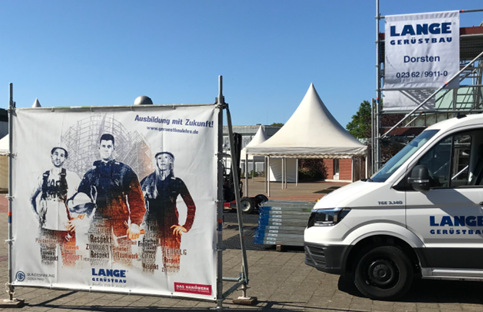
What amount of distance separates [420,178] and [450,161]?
0.61 metres

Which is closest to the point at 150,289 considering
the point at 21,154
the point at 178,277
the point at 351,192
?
the point at 178,277

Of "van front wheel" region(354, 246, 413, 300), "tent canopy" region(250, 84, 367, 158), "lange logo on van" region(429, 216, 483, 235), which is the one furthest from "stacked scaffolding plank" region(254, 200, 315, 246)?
"tent canopy" region(250, 84, 367, 158)

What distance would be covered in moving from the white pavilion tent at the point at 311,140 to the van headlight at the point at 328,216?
1077 centimetres

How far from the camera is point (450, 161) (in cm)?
570

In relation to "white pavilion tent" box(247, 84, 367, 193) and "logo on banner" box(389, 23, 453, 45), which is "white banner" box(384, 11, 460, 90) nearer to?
"logo on banner" box(389, 23, 453, 45)

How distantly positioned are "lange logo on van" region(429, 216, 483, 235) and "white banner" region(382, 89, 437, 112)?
7.00 metres

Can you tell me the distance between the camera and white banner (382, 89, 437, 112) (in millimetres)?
11992

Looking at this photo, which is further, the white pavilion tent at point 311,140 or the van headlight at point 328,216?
the white pavilion tent at point 311,140

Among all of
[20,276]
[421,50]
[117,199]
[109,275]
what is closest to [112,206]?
[117,199]

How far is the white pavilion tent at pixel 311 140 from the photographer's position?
1681cm

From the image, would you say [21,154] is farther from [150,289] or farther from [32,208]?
[150,289]

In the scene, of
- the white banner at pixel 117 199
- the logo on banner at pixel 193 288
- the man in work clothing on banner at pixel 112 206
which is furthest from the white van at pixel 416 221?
the man in work clothing on banner at pixel 112 206

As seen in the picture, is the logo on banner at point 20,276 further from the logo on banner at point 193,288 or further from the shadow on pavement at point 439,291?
the shadow on pavement at point 439,291

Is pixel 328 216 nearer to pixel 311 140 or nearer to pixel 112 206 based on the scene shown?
pixel 112 206
